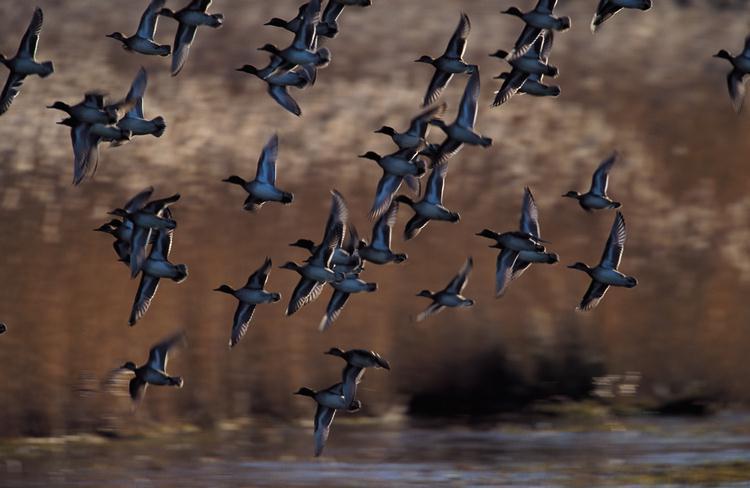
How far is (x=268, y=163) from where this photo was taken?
2739 cm

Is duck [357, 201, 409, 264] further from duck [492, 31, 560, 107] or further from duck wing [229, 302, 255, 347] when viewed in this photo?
duck [492, 31, 560, 107]

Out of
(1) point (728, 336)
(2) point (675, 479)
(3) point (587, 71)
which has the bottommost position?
(2) point (675, 479)

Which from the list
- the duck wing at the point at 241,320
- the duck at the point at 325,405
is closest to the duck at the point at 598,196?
the duck at the point at 325,405

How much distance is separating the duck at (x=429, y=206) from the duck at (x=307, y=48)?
7.10 ft

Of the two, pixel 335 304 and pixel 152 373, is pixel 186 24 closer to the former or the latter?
pixel 335 304

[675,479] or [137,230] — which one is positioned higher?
[137,230]

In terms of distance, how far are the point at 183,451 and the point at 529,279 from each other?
8926mm

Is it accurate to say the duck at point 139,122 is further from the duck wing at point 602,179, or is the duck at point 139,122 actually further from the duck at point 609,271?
the duck at point 609,271

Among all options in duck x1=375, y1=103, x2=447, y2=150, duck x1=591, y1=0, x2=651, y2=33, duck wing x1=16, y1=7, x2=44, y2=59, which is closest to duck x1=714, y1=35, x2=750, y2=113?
duck x1=591, y1=0, x2=651, y2=33

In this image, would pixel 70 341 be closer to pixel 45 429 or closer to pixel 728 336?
pixel 45 429

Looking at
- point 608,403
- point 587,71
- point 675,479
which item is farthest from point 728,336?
point 587,71

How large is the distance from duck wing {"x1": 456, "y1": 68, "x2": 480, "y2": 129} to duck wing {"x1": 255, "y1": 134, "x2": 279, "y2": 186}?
8.57 ft

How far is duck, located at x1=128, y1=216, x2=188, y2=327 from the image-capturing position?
88.4 feet

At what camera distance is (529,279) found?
3856 cm
